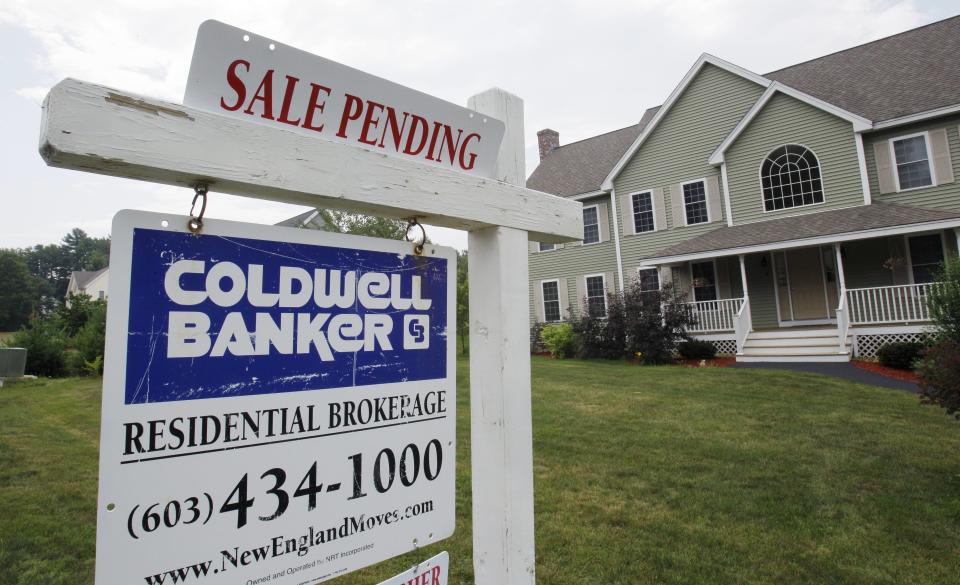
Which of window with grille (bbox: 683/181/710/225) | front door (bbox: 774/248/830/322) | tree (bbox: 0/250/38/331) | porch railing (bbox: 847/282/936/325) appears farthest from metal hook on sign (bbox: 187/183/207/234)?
tree (bbox: 0/250/38/331)

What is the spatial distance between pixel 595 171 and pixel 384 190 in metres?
21.1

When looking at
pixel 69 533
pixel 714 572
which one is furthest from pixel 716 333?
pixel 69 533

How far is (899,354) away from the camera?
11438mm

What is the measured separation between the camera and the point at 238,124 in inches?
48.9

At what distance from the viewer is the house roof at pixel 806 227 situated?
1289cm

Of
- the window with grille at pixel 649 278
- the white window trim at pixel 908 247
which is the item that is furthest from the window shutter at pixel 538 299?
the white window trim at pixel 908 247

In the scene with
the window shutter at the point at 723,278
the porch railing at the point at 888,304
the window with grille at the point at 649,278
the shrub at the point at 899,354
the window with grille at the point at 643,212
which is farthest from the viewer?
the window with grille at the point at 643,212

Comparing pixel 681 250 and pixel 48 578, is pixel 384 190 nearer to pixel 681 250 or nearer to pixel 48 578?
pixel 48 578

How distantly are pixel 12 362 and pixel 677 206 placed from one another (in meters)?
20.1

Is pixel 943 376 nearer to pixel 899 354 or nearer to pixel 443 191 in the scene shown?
pixel 443 191

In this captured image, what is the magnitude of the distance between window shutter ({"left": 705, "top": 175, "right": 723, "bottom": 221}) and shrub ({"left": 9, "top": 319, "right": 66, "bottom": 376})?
20718 mm

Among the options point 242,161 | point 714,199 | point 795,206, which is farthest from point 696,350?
point 242,161

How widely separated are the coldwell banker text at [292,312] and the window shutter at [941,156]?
1752 centimetres

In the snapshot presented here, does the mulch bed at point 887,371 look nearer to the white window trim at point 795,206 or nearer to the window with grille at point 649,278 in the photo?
the white window trim at point 795,206
